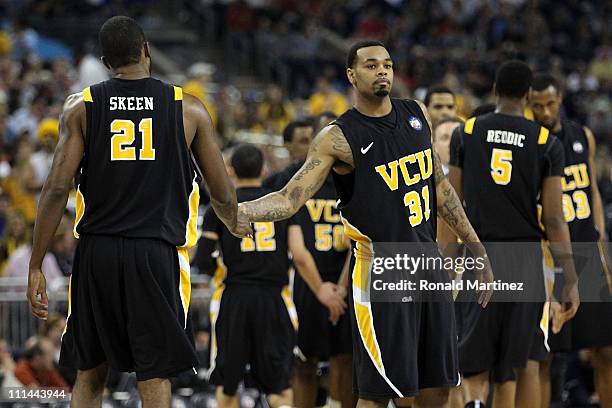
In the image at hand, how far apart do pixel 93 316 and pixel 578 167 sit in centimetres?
425

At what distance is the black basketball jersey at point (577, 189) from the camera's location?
896cm

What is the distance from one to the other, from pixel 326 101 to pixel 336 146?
1339 cm

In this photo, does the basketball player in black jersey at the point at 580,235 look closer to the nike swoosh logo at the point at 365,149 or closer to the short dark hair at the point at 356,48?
the short dark hair at the point at 356,48

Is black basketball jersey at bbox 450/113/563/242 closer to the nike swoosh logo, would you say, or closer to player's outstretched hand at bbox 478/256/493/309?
player's outstretched hand at bbox 478/256/493/309

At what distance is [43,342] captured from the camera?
34.3 ft

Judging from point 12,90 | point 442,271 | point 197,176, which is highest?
point 12,90

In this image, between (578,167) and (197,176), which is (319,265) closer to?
(578,167)

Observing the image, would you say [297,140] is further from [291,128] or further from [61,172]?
[61,172]

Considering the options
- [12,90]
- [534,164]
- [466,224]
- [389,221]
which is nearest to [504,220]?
[534,164]

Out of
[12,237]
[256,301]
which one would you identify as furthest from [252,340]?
[12,237]

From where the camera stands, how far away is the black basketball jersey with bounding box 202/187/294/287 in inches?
359

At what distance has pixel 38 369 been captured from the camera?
10.4 meters

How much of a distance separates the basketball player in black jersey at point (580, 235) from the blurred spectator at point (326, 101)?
1005 centimetres

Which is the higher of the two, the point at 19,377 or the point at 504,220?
the point at 504,220
